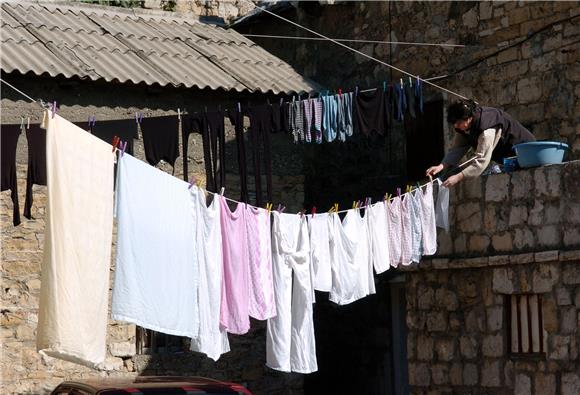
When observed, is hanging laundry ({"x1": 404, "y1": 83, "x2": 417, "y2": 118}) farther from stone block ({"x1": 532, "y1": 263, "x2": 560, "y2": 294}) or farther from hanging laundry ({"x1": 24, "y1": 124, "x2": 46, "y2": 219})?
hanging laundry ({"x1": 24, "y1": 124, "x2": 46, "y2": 219})

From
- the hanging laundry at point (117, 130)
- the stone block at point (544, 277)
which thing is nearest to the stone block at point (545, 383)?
the stone block at point (544, 277)

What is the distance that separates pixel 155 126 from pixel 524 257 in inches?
143

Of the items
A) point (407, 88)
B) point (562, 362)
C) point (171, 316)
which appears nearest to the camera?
point (171, 316)

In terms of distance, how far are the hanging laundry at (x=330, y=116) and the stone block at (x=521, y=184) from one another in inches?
79.7

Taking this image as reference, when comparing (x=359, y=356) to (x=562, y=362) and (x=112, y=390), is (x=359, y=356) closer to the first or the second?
(x=562, y=362)

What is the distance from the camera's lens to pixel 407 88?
12.2 metres

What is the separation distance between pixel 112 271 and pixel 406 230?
383 cm

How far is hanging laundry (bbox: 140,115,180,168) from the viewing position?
10.7m

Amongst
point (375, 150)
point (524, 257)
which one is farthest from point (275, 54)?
point (524, 257)

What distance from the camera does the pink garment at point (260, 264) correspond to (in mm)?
10094

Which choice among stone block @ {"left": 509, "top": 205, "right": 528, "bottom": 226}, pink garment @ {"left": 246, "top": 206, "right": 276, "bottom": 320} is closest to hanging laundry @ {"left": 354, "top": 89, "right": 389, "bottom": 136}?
stone block @ {"left": 509, "top": 205, "right": 528, "bottom": 226}

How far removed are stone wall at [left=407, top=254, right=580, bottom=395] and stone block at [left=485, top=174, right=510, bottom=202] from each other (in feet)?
2.01

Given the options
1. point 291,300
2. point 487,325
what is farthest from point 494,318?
point 291,300

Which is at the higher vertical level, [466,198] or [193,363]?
[466,198]
